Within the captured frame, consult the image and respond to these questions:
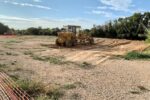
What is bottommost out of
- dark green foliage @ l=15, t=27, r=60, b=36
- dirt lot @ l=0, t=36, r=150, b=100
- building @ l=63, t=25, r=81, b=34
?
dirt lot @ l=0, t=36, r=150, b=100

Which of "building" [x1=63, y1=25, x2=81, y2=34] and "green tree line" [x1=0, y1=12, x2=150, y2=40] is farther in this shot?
"green tree line" [x1=0, y1=12, x2=150, y2=40]

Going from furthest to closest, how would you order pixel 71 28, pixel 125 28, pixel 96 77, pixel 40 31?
pixel 40 31 → pixel 125 28 → pixel 71 28 → pixel 96 77

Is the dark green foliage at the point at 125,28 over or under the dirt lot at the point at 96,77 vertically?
over

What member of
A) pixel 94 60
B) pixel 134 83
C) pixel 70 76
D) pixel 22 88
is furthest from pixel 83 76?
pixel 94 60

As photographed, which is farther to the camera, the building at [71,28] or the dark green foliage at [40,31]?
the dark green foliage at [40,31]

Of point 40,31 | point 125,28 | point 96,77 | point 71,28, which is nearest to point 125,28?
point 125,28

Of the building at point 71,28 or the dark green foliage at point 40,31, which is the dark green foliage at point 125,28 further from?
the building at point 71,28

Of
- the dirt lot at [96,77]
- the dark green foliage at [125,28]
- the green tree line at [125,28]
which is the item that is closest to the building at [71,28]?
the green tree line at [125,28]

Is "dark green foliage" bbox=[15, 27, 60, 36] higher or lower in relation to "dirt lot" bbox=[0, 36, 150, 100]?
higher

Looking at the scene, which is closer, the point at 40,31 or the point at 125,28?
the point at 125,28

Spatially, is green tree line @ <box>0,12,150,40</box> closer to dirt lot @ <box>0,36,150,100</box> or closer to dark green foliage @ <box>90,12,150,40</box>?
dark green foliage @ <box>90,12,150,40</box>

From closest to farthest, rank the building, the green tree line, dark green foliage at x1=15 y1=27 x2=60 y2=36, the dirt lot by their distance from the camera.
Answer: the dirt lot < the building < the green tree line < dark green foliage at x1=15 y1=27 x2=60 y2=36

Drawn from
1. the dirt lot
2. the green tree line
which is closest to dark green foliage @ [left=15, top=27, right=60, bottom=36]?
the green tree line

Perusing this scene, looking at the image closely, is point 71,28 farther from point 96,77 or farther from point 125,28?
point 96,77
